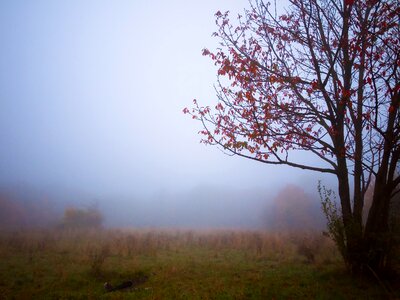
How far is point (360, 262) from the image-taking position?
880cm

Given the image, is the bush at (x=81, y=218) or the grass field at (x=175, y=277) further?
the bush at (x=81, y=218)

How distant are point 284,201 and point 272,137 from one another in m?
51.8

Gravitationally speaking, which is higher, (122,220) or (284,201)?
(284,201)

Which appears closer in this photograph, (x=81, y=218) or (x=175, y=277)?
(x=175, y=277)

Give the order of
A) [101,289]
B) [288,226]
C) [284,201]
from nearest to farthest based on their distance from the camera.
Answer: [101,289] → [288,226] → [284,201]

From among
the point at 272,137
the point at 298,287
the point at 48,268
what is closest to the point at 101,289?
the point at 48,268

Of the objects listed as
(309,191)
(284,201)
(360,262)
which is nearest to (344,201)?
(360,262)

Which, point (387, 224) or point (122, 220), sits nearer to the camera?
point (387, 224)

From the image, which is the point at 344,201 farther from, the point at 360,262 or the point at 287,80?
the point at 287,80

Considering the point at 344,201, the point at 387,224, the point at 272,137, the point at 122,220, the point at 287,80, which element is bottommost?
the point at 122,220

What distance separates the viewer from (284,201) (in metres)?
57.3

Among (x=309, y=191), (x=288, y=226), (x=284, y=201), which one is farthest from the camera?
(x=309, y=191)

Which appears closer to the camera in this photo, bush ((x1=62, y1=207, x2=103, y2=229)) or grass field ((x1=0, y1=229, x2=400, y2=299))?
grass field ((x1=0, y1=229, x2=400, y2=299))

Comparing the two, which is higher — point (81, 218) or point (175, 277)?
point (175, 277)
